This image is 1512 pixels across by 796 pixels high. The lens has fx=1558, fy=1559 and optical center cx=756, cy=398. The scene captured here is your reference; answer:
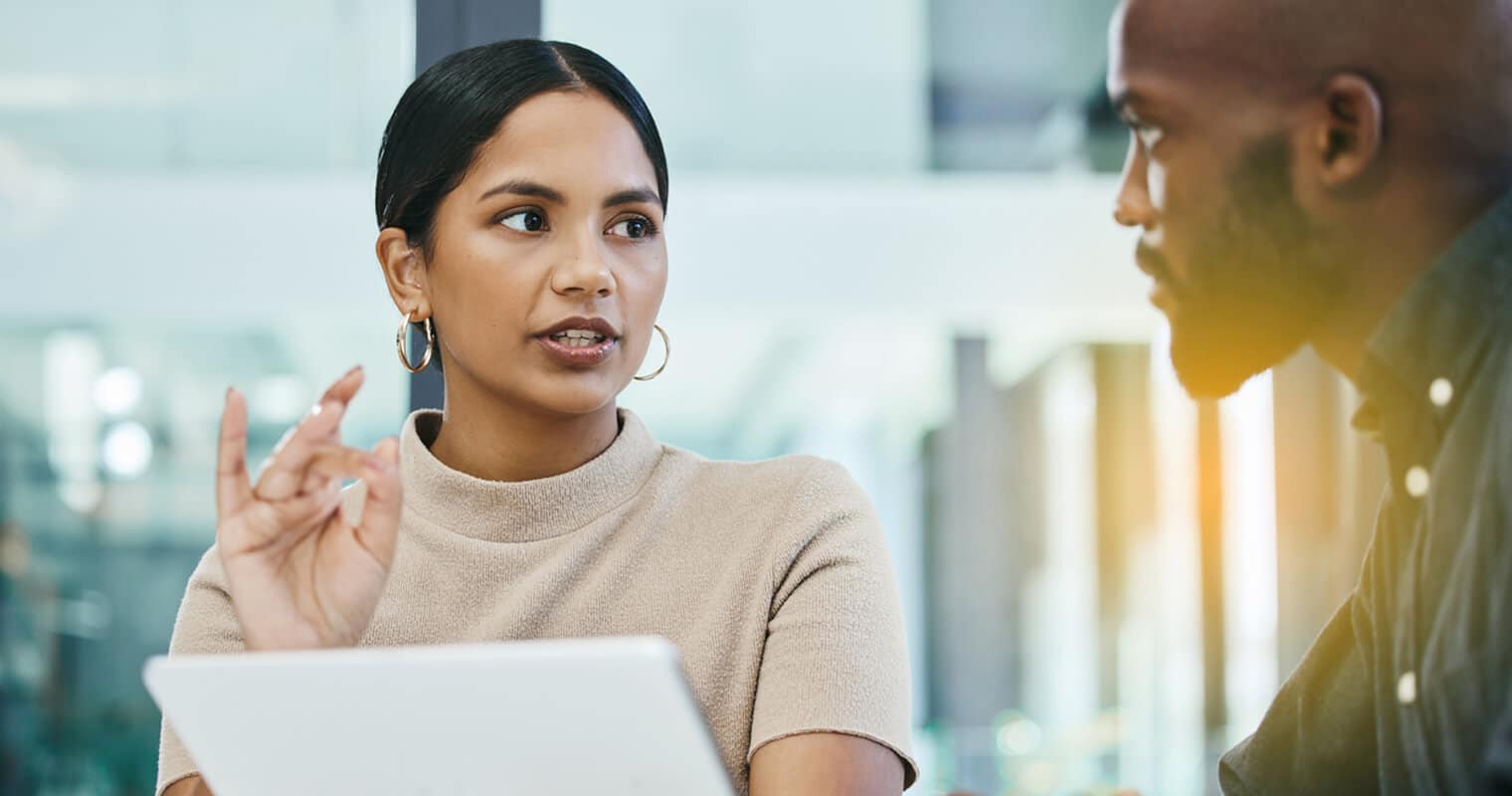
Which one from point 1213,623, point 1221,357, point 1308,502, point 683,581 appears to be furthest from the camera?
point 1213,623

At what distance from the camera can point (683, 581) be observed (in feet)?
4.43

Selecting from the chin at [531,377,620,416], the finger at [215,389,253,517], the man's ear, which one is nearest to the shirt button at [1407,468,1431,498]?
the man's ear

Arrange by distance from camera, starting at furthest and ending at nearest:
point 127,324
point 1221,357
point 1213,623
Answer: point 1213,623 < point 127,324 < point 1221,357

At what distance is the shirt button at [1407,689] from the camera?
0.84 metres

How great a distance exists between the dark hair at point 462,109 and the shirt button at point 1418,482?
745 mm

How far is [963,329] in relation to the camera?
3777mm

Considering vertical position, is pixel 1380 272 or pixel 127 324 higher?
pixel 1380 272

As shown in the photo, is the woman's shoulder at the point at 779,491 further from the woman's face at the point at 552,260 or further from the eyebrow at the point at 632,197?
the eyebrow at the point at 632,197

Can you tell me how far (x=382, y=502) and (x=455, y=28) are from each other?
0.77 metres

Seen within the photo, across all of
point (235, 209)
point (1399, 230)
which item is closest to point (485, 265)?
point (1399, 230)

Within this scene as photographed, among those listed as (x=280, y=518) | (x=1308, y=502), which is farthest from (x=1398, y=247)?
(x=1308, y=502)

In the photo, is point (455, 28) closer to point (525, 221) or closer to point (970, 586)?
point (525, 221)

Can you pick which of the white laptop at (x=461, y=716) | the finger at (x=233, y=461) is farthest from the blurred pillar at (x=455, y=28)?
the white laptop at (x=461, y=716)

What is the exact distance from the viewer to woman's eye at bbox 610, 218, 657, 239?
4.43ft
